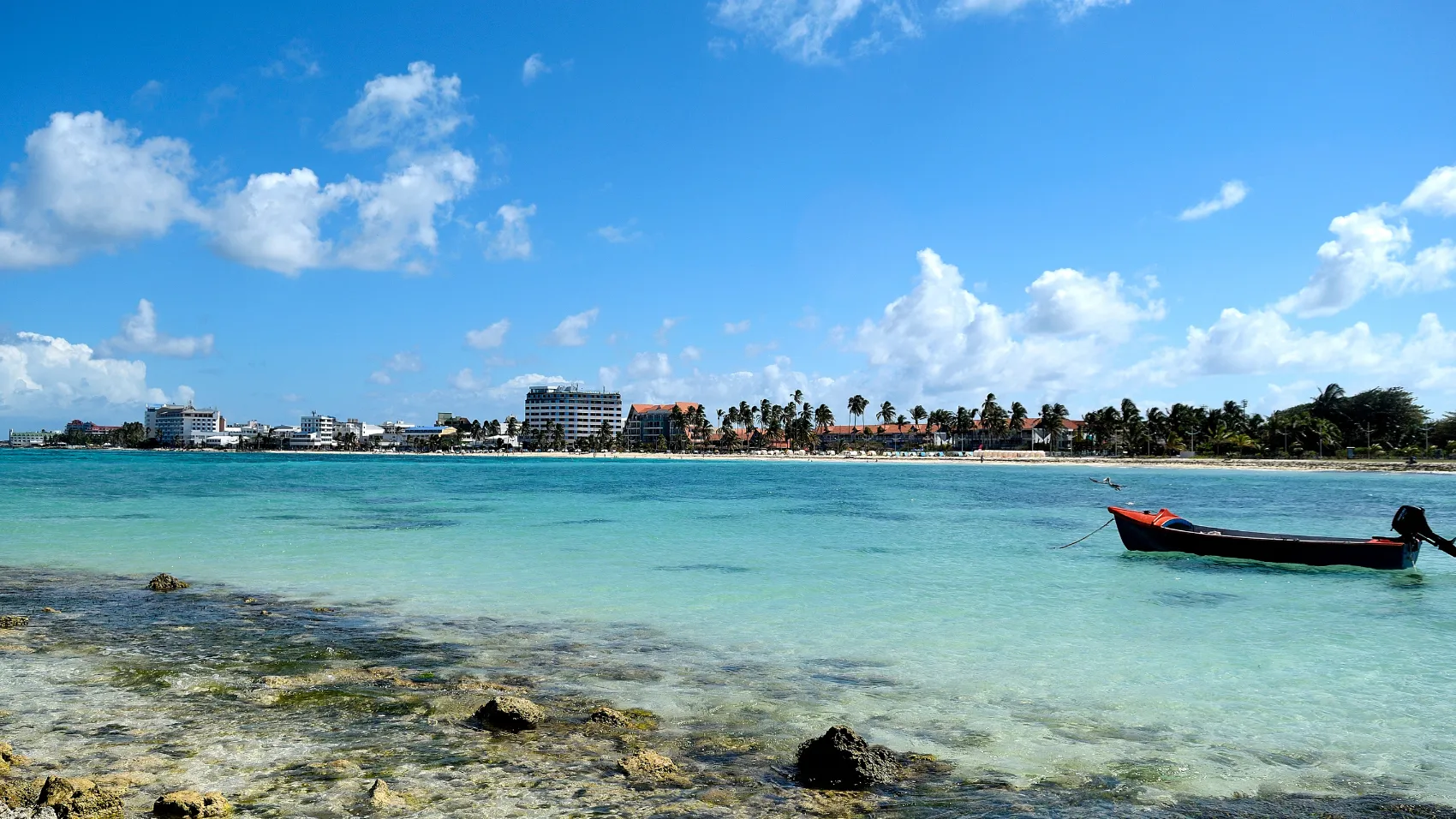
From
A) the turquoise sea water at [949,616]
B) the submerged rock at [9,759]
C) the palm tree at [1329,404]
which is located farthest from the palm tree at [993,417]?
the submerged rock at [9,759]

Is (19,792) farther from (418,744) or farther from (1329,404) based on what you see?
(1329,404)

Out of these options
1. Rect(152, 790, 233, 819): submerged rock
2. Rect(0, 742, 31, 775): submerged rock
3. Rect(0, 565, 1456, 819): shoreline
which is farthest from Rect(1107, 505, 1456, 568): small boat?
Rect(0, 742, 31, 775): submerged rock

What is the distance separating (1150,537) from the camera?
77.0 feet

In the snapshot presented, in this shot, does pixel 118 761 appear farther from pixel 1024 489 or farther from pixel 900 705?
pixel 1024 489

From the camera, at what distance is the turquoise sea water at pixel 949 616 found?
7.98 m

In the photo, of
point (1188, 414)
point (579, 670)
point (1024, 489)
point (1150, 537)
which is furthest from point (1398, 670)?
point (1188, 414)

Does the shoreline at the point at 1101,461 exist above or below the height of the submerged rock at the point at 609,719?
below

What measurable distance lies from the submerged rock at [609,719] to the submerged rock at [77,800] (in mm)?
3641

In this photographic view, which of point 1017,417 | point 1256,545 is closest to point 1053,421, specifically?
point 1017,417

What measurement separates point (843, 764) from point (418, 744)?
3.59m

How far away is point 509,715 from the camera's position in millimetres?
7473

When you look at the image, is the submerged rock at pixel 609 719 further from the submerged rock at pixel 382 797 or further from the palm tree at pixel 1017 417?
the palm tree at pixel 1017 417

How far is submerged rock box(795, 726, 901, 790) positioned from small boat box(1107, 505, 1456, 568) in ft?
59.9

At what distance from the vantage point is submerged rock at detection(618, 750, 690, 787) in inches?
246
